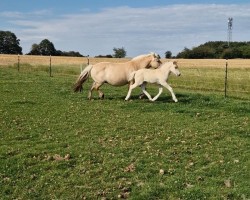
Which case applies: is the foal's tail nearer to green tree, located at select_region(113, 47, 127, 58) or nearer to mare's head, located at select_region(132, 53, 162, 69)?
mare's head, located at select_region(132, 53, 162, 69)

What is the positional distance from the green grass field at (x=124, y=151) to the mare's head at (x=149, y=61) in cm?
231

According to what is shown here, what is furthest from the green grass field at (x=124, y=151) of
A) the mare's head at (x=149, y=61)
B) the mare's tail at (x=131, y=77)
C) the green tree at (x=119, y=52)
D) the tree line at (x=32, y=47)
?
the tree line at (x=32, y=47)

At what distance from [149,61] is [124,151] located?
8.57 m

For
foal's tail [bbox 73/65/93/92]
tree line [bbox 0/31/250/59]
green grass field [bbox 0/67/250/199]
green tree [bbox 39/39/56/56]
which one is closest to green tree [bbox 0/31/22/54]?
tree line [bbox 0/31/250/59]

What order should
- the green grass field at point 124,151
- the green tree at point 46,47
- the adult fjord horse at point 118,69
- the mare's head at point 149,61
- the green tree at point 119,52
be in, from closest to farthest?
the green grass field at point 124,151 → the adult fjord horse at point 118,69 → the mare's head at point 149,61 → the green tree at point 119,52 → the green tree at point 46,47

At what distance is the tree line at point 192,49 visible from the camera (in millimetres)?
92875

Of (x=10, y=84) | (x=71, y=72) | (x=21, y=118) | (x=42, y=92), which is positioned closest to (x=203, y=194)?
(x=21, y=118)

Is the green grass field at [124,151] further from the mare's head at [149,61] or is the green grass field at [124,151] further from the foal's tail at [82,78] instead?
the foal's tail at [82,78]

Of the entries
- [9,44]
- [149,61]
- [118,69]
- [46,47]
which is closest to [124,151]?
[118,69]

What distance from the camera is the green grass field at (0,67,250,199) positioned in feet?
23.1

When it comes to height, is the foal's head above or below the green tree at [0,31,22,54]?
below

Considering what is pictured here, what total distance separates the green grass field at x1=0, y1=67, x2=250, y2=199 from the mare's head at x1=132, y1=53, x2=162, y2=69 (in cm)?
231

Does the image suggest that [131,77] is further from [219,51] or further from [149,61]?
[219,51]

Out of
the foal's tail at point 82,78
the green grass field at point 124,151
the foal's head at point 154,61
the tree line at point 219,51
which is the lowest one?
the green grass field at point 124,151
